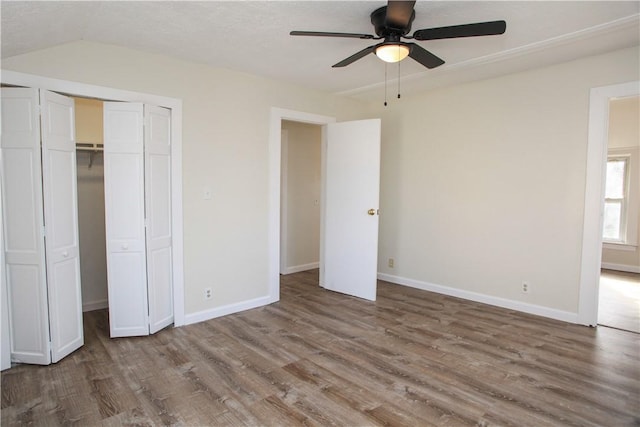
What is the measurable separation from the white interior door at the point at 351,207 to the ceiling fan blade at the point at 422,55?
1515mm

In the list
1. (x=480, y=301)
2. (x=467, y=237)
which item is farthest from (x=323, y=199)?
(x=480, y=301)

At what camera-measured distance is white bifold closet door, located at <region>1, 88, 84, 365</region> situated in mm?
2504

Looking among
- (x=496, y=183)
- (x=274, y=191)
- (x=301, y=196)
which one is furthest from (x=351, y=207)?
(x=496, y=183)

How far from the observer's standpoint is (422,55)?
2.56 metres

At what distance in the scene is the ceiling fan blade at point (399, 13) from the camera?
192 cm

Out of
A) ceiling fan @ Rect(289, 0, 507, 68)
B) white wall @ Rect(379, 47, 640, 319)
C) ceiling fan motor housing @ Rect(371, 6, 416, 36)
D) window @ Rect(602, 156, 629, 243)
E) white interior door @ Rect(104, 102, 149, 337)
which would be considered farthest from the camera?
window @ Rect(602, 156, 629, 243)

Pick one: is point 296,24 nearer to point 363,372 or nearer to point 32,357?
Answer: point 363,372

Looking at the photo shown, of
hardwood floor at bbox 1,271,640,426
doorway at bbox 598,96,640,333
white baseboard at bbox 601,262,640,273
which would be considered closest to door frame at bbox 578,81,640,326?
hardwood floor at bbox 1,271,640,426

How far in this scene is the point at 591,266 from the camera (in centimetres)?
343

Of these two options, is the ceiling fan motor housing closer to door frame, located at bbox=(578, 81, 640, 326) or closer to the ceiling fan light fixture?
the ceiling fan light fixture

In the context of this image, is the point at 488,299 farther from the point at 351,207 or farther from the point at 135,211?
the point at 135,211

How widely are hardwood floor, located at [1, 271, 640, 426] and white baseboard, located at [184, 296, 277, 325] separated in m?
0.08

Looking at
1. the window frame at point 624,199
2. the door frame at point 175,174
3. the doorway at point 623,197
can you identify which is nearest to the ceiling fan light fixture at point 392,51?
the door frame at point 175,174

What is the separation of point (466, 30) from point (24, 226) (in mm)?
3229
